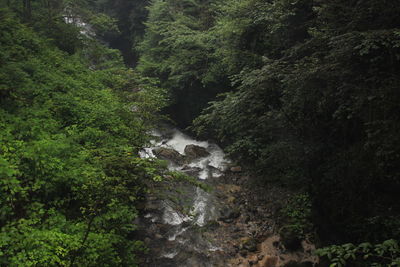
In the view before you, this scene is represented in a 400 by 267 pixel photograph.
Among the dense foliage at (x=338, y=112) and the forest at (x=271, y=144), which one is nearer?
the forest at (x=271, y=144)

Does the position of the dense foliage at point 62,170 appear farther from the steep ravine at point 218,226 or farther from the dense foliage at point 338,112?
the dense foliage at point 338,112

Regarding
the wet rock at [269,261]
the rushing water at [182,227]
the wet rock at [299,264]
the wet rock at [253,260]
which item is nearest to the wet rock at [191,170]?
the rushing water at [182,227]

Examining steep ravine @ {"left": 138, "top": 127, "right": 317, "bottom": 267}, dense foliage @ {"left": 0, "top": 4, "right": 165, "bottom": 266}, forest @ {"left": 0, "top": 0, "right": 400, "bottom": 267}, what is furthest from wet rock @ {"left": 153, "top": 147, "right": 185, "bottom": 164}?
forest @ {"left": 0, "top": 0, "right": 400, "bottom": 267}

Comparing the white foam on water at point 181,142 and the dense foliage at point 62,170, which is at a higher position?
the dense foliage at point 62,170

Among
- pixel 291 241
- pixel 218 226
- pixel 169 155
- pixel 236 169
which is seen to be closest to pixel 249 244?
pixel 291 241

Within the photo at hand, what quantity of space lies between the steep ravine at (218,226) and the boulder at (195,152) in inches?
71.7

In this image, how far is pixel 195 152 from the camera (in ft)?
49.8

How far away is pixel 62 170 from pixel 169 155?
359 inches

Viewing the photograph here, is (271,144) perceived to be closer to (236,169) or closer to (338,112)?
(338,112)

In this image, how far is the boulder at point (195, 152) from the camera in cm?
1498

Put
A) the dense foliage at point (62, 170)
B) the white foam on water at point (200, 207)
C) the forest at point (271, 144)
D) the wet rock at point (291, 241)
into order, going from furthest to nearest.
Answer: the white foam on water at point (200, 207), the wet rock at point (291, 241), the forest at point (271, 144), the dense foliage at point (62, 170)

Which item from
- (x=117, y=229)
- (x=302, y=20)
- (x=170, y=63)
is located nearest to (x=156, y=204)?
(x=117, y=229)

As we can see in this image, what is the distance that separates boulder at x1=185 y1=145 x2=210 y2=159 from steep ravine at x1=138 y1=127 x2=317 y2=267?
1820 mm

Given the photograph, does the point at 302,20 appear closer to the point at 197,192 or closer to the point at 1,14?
the point at 197,192
